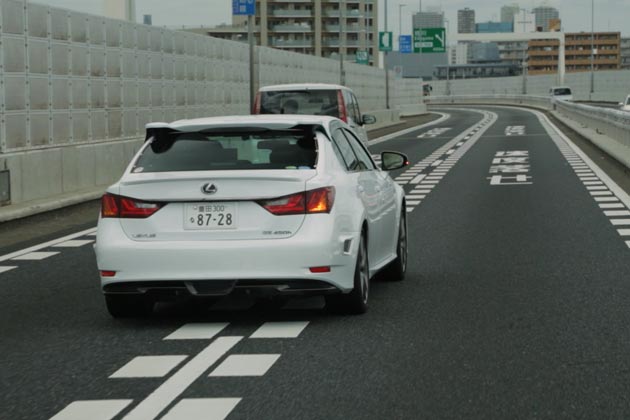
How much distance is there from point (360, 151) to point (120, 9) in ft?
51.1

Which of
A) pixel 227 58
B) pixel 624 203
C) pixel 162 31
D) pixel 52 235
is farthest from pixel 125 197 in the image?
pixel 227 58

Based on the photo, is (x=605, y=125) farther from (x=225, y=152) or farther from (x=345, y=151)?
(x=225, y=152)

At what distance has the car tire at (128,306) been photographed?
A: 8861mm

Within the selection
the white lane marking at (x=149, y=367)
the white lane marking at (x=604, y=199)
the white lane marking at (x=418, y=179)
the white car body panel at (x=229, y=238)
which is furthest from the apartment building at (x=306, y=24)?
the white lane marking at (x=149, y=367)

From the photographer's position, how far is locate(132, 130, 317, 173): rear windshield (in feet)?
28.5

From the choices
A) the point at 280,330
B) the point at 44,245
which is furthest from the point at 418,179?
the point at 280,330

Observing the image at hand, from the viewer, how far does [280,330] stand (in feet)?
27.8

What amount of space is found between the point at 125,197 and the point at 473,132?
4545 centimetres

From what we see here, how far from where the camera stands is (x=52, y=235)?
15.7m

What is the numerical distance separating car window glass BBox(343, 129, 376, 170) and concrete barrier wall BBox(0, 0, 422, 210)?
313 inches

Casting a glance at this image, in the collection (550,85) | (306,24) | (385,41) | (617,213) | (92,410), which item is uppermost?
(306,24)

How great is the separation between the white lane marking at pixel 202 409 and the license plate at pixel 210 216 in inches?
84.5

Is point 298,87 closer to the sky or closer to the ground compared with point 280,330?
closer to the sky

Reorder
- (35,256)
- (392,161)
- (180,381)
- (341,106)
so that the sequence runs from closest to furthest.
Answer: (180,381)
(392,161)
(35,256)
(341,106)
